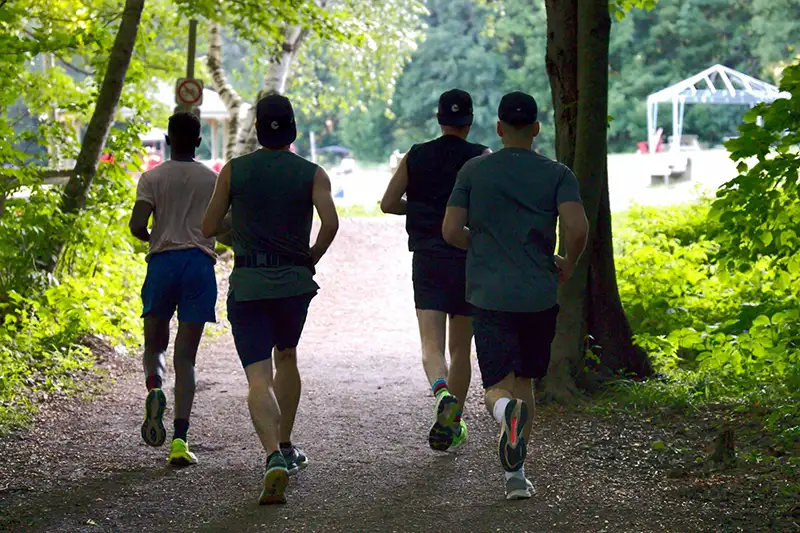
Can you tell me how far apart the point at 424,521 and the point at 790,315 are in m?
3.22

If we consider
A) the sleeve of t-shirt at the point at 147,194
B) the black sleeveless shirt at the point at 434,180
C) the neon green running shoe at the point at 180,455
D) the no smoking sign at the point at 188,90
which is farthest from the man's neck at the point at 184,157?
the no smoking sign at the point at 188,90

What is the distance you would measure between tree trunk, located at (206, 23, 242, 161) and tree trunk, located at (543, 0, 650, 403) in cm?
1262

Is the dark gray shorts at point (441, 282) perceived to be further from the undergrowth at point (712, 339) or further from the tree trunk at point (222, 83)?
the tree trunk at point (222, 83)

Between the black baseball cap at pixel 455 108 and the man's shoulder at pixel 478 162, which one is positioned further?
the black baseball cap at pixel 455 108

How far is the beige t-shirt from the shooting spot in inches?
248

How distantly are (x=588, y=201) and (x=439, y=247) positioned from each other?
1932 mm

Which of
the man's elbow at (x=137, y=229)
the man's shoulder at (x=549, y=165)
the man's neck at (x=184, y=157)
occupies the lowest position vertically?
the man's elbow at (x=137, y=229)

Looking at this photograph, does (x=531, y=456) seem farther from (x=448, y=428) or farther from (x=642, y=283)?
(x=642, y=283)

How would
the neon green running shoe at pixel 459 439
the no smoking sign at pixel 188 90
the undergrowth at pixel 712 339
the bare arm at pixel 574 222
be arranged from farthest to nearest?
the no smoking sign at pixel 188 90 < the undergrowth at pixel 712 339 < the neon green running shoe at pixel 459 439 < the bare arm at pixel 574 222

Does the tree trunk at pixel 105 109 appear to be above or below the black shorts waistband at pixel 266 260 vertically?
above

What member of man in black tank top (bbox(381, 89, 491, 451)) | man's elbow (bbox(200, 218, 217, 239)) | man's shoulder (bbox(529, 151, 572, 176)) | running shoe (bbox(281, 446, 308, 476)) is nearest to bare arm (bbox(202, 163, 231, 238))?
man's elbow (bbox(200, 218, 217, 239))

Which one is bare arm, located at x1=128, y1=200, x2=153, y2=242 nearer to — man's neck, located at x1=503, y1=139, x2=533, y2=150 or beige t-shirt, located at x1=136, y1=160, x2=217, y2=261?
beige t-shirt, located at x1=136, y1=160, x2=217, y2=261

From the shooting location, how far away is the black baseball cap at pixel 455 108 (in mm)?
6254

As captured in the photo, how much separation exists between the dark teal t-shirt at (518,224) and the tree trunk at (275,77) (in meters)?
15.2
